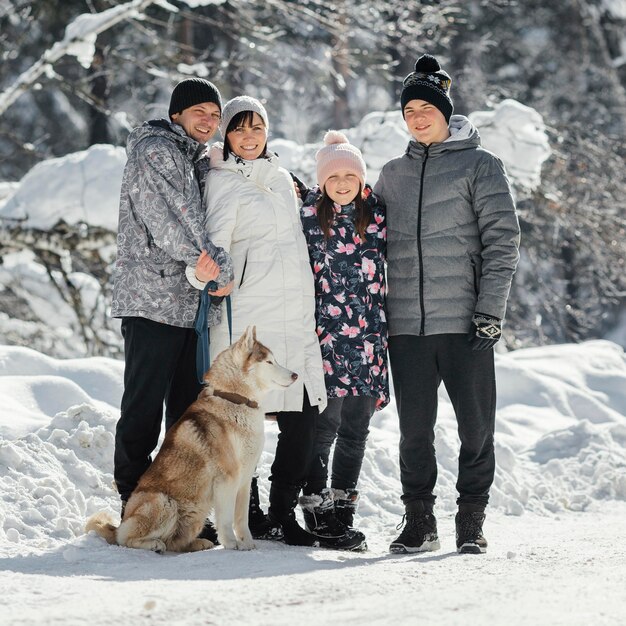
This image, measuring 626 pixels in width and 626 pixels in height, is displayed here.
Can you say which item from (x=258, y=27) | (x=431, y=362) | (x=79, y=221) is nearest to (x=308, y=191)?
(x=431, y=362)

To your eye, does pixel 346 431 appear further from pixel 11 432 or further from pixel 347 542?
pixel 11 432

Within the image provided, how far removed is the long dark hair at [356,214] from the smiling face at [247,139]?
44 centimetres

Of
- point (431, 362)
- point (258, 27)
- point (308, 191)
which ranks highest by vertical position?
Answer: point (258, 27)

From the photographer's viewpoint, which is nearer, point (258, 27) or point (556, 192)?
point (258, 27)

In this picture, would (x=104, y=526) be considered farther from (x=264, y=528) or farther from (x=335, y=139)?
(x=335, y=139)

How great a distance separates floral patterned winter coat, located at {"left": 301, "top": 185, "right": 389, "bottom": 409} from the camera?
4938 millimetres

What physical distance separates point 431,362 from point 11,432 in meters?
2.64

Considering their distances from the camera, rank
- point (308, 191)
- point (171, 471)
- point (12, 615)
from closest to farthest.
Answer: point (12, 615), point (171, 471), point (308, 191)

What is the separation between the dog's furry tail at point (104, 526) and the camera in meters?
4.51

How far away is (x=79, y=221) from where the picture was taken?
9.54 m

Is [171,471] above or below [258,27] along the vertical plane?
below

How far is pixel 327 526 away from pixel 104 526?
1165mm

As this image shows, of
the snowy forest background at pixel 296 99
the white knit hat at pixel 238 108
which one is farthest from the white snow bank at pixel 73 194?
the white knit hat at pixel 238 108

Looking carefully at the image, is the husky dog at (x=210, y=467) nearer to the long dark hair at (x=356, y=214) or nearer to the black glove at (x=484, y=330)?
the long dark hair at (x=356, y=214)
